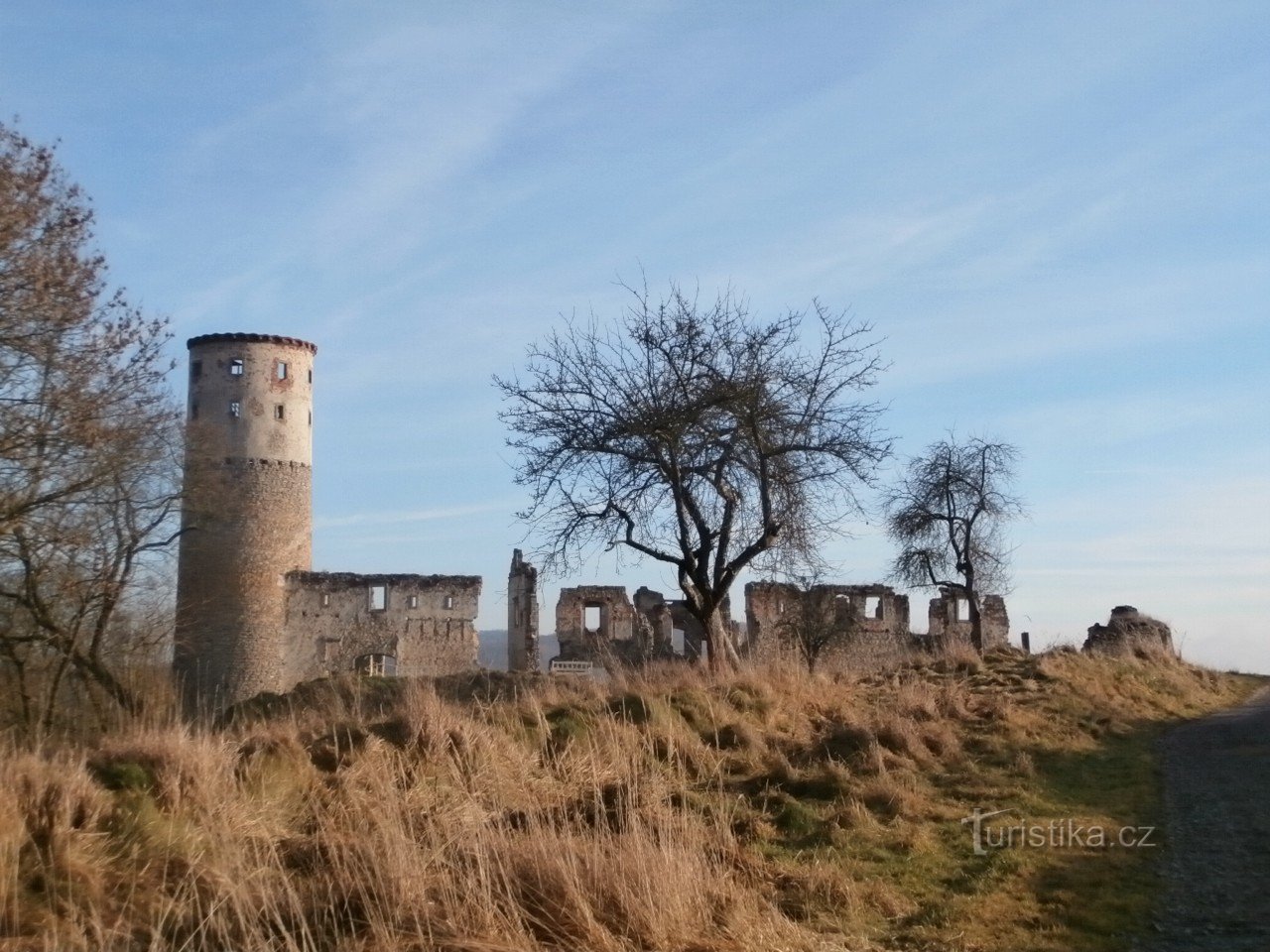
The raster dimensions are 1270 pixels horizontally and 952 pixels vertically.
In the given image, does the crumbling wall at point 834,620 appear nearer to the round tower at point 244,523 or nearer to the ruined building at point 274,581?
the ruined building at point 274,581

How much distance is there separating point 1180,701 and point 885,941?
1370 cm

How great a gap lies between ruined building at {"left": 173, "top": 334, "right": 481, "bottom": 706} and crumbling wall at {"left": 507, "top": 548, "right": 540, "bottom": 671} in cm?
252

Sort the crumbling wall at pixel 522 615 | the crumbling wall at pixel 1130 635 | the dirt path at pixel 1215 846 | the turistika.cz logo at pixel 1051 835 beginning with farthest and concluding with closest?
1. the crumbling wall at pixel 522 615
2. the crumbling wall at pixel 1130 635
3. the turistika.cz logo at pixel 1051 835
4. the dirt path at pixel 1215 846

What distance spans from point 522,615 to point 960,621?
1626 cm

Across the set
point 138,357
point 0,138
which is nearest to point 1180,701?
point 138,357

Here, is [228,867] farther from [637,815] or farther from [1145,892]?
[1145,892]

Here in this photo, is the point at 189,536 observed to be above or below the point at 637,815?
above

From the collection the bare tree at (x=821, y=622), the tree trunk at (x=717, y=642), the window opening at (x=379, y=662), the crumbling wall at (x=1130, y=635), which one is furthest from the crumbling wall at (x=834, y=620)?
the tree trunk at (x=717, y=642)

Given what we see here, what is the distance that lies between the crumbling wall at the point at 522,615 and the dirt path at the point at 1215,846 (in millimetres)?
24485

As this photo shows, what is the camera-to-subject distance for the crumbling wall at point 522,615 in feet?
122

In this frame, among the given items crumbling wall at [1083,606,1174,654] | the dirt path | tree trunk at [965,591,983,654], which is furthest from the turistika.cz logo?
tree trunk at [965,591,983,654]

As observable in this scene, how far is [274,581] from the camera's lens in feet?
129

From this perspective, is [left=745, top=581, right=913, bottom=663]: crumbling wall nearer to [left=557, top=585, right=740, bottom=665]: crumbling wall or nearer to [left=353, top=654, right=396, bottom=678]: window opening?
[left=557, top=585, right=740, bottom=665]: crumbling wall

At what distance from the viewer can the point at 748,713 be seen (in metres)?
12.6
